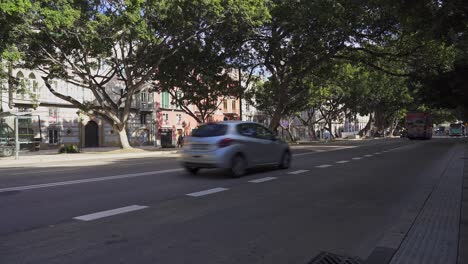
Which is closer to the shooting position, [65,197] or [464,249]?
[464,249]

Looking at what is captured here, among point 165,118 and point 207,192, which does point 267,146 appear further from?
point 165,118

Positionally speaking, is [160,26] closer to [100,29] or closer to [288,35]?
[100,29]

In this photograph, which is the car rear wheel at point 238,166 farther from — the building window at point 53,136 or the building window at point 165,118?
the building window at point 165,118

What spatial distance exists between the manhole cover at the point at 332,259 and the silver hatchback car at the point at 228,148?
20.5 feet

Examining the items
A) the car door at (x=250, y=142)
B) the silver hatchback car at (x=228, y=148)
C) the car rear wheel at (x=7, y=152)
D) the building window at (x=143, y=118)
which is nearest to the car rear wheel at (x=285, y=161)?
the silver hatchback car at (x=228, y=148)

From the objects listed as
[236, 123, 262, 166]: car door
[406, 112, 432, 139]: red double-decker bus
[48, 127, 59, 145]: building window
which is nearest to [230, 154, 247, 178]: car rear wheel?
[236, 123, 262, 166]: car door

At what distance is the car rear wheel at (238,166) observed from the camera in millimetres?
10922

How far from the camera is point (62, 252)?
448cm

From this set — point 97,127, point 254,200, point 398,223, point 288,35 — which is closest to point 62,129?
point 97,127

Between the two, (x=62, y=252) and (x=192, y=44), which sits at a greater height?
(x=192, y=44)

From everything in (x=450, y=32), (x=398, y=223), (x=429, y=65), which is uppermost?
(x=429, y=65)

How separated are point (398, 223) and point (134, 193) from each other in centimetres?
519

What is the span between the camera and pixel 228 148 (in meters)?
10.8

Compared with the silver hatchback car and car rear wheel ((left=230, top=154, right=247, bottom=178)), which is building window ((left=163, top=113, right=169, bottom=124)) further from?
car rear wheel ((left=230, top=154, right=247, bottom=178))
